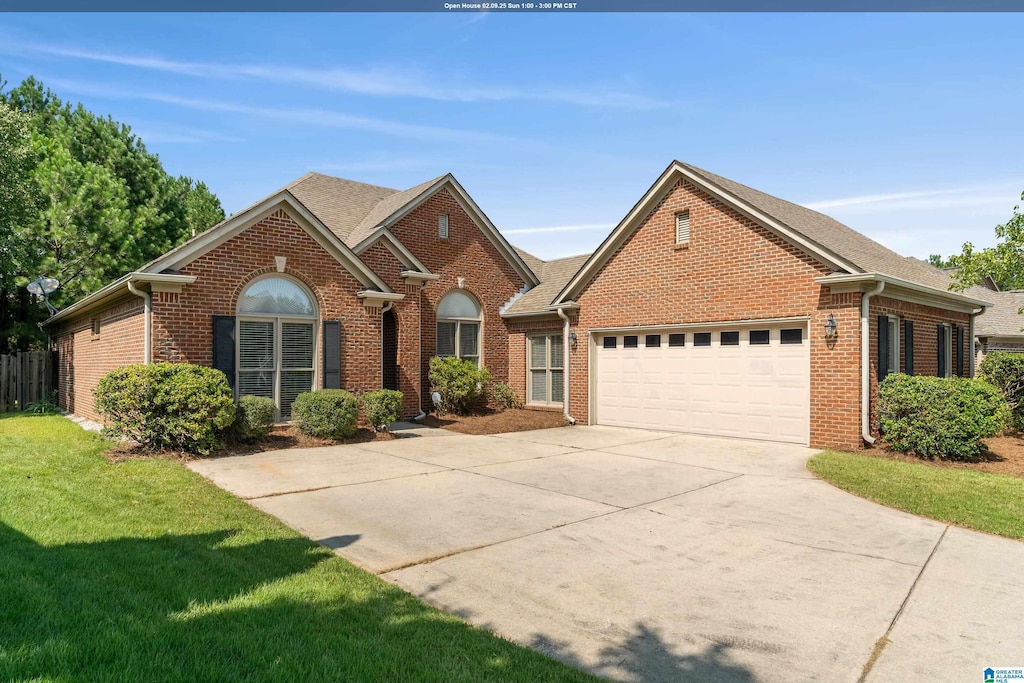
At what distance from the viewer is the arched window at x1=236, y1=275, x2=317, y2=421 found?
12453mm

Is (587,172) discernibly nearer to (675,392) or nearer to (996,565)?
(675,392)

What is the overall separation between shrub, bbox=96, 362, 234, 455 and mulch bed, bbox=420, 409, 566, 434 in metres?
5.91

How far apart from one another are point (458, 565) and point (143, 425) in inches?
292

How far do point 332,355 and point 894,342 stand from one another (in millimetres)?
11882

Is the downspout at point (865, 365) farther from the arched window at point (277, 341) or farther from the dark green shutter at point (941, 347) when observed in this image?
the arched window at point (277, 341)

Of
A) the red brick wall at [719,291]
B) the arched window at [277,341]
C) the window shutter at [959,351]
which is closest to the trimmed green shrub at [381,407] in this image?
the arched window at [277,341]

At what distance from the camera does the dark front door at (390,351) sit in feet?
54.5

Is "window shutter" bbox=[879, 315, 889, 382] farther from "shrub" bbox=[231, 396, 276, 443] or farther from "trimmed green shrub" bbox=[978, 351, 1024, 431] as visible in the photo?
"shrub" bbox=[231, 396, 276, 443]

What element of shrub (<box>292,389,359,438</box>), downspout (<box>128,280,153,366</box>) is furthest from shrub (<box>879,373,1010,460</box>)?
downspout (<box>128,280,153,366</box>)

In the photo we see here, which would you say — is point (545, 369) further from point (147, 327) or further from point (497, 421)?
point (147, 327)

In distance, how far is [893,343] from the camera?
12.8m

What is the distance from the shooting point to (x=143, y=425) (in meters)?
10.1

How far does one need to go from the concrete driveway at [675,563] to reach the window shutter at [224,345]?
2823 mm

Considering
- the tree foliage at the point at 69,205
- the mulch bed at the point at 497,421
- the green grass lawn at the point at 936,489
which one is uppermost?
the tree foliage at the point at 69,205
